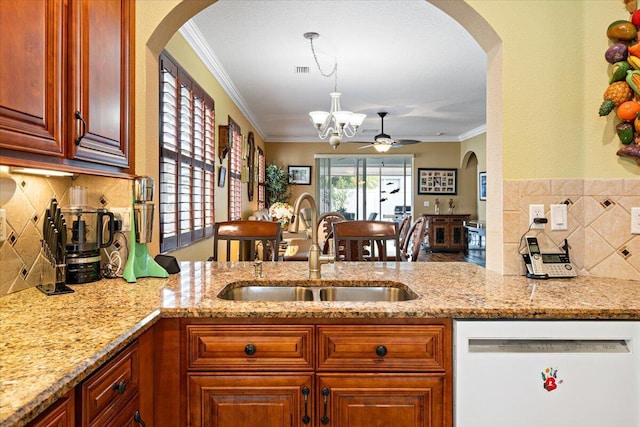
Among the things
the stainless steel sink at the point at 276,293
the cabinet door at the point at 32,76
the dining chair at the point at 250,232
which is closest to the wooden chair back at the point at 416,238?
the dining chair at the point at 250,232

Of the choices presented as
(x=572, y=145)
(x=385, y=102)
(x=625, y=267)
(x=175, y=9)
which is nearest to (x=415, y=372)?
(x=625, y=267)

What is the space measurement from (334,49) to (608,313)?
133 inches

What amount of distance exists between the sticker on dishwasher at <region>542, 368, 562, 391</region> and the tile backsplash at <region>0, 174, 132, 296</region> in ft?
5.94

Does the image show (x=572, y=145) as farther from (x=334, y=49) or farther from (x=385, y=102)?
(x=385, y=102)

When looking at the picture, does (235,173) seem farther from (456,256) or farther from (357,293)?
(456,256)

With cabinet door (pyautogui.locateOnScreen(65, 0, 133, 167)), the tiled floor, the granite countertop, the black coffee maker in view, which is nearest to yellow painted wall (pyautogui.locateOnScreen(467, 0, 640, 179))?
the granite countertop

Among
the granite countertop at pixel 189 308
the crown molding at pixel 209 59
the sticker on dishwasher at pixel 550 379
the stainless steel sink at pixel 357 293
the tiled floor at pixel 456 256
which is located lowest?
the tiled floor at pixel 456 256

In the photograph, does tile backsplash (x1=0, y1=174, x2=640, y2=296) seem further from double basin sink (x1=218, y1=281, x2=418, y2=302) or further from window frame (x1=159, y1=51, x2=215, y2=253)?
window frame (x1=159, y1=51, x2=215, y2=253)

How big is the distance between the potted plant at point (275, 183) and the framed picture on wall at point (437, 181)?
3007 millimetres

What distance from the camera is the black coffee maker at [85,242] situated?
171cm

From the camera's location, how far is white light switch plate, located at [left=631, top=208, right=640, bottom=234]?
1.83 m

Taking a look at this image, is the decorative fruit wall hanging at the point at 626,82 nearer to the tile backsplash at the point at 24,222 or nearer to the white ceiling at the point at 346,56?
the white ceiling at the point at 346,56

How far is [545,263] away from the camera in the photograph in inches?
74.6

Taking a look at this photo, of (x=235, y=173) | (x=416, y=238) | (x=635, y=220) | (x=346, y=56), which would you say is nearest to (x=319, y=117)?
(x=346, y=56)
